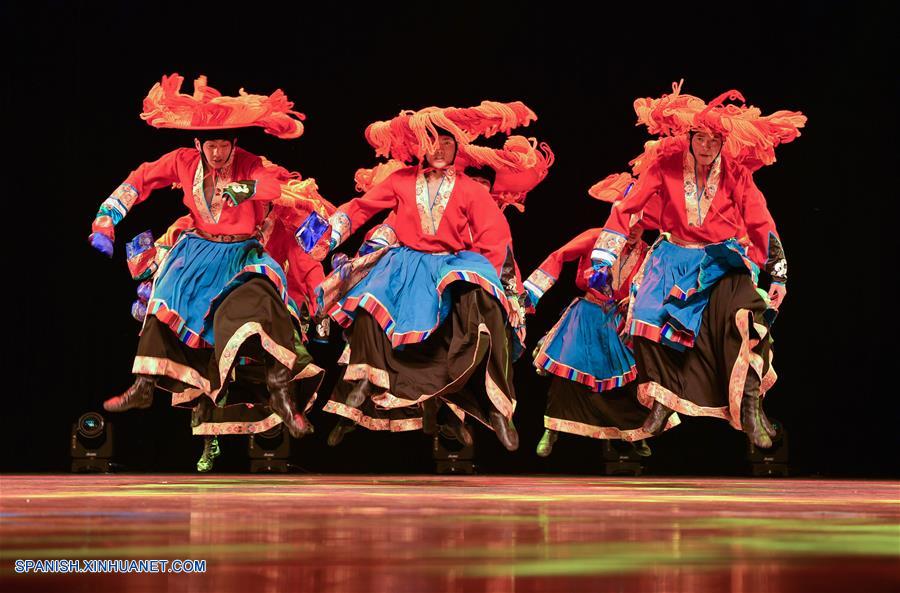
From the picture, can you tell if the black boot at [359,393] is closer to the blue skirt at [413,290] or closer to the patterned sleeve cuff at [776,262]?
the blue skirt at [413,290]

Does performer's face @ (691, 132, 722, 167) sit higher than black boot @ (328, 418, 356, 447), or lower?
higher

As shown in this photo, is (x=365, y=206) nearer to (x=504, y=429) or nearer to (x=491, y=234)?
(x=491, y=234)

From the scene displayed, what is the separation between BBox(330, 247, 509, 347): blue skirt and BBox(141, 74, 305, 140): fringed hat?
879 millimetres

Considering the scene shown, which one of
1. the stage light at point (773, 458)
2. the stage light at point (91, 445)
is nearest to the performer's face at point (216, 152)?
the stage light at point (91, 445)

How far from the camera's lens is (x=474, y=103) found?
700 cm

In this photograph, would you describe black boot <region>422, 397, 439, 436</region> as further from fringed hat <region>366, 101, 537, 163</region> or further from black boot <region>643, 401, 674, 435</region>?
fringed hat <region>366, 101, 537, 163</region>

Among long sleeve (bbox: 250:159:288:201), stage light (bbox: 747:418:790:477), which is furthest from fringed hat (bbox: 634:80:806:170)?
long sleeve (bbox: 250:159:288:201)

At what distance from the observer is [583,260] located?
675 centimetres

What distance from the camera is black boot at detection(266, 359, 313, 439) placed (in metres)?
5.61

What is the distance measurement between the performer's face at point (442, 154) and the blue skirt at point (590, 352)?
116 cm

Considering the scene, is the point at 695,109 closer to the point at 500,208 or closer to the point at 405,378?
the point at 500,208

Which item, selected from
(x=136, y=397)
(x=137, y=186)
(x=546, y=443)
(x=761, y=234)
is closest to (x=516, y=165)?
(x=761, y=234)

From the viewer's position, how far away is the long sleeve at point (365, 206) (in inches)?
235

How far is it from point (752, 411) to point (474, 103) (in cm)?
228
